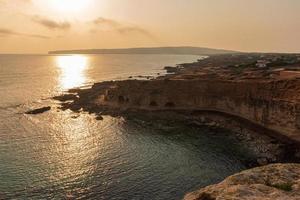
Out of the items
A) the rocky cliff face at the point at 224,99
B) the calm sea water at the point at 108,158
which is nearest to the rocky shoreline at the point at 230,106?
the rocky cliff face at the point at 224,99

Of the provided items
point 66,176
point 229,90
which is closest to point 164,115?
point 229,90

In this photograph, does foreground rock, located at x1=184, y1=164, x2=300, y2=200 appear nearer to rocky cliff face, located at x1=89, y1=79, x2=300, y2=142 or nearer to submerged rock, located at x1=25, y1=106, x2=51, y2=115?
rocky cliff face, located at x1=89, y1=79, x2=300, y2=142

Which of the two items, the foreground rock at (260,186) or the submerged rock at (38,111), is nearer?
the foreground rock at (260,186)

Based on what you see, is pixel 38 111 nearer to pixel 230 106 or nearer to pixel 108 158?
pixel 108 158

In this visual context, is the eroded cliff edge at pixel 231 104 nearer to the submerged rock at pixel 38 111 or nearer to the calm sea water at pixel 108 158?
the calm sea water at pixel 108 158

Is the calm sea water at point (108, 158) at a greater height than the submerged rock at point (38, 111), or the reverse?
the submerged rock at point (38, 111)

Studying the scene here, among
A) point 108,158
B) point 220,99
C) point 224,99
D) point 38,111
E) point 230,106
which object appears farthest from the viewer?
point 38,111

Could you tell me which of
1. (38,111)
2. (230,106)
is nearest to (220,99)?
(230,106)
